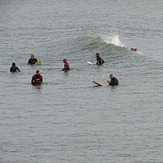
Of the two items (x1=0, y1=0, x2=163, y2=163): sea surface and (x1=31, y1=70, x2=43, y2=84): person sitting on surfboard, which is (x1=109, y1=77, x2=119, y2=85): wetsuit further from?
(x1=31, y1=70, x2=43, y2=84): person sitting on surfboard

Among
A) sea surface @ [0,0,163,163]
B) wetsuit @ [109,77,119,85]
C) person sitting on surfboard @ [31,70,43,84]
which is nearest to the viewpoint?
sea surface @ [0,0,163,163]

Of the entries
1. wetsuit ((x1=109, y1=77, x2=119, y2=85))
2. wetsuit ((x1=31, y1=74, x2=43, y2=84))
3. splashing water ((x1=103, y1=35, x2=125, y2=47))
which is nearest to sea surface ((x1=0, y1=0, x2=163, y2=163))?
splashing water ((x1=103, y1=35, x2=125, y2=47))

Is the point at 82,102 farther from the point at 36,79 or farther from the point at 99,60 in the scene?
the point at 99,60

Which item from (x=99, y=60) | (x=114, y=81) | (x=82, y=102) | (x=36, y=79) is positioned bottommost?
(x=82, y=102)

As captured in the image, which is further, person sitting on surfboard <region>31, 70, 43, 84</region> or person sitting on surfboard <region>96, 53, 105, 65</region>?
person sitting on surfboard <region>96, 53, 105, 65</region>

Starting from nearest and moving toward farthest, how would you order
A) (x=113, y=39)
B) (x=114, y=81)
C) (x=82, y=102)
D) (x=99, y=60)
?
(x=82, y=102) < (x=114, y=81) < (x=99, y=60) < (x=113, y=39)

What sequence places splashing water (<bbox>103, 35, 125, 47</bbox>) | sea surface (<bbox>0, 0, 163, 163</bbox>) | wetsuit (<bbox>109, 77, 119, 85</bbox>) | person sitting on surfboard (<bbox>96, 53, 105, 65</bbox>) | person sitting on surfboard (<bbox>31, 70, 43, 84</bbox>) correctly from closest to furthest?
sea surface (<bbox>0, 0, 163, 163</bbox>) < wetsuit (<bbox>109, 77, 119, 85</bbox>) < person sitting on surfboard (<bbox>31, 70, 43, 84</bbox>) < person sitting on surfboard (<bbox>96, 53, 105, 65</bbox>) < splashing water (<bbox>103, 35, 125, 47</bbox>)

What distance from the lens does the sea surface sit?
31.9 meters

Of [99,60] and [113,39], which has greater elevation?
[113,39]

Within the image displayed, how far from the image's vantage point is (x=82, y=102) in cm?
4231

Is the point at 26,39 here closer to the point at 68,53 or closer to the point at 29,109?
the point at 68,53

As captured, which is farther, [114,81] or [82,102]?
[114,81]

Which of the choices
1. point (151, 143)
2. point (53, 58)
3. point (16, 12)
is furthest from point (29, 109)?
point (16, 12)

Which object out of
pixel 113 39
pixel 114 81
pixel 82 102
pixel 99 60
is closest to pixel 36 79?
pixel 114 81
